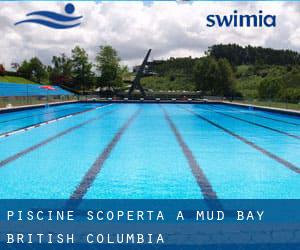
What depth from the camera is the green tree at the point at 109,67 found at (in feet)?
186

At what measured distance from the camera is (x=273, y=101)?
2716 cm

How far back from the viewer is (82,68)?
5653 cm

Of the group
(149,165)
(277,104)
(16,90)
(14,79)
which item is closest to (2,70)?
(14,79)

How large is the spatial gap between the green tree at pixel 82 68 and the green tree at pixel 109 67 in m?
1.45

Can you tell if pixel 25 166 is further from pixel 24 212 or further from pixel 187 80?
pixel 187 80

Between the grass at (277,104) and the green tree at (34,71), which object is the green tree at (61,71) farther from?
the grass at (277,104)

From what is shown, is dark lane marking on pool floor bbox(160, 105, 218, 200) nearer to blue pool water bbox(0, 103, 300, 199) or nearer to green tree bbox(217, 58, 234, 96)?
blue pool water bbox(0, 103, 300, 199)

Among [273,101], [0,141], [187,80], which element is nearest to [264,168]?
[0,141]

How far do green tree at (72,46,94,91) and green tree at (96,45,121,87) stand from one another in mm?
1451

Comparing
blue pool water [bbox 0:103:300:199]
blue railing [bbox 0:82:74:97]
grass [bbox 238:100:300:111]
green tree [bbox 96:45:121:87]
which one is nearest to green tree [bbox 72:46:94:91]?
green tree [bbox 96:45:121:87]

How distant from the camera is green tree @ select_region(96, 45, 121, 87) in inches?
2227

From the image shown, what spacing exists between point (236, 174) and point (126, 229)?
321 cm

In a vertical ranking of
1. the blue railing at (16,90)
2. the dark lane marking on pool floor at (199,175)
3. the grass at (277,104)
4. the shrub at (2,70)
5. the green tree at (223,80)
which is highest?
the shrub at (2,70)

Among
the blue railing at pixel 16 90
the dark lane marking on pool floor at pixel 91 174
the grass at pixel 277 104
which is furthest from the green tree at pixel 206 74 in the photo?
the dark lane marking on pool floor at pixel 91 174
